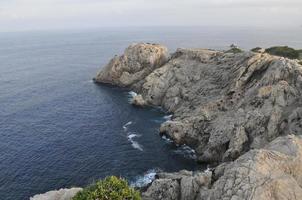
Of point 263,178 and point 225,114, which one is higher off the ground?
point 263,178

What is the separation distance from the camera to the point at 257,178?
4378cm

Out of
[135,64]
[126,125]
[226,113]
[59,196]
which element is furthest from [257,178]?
[135,64]

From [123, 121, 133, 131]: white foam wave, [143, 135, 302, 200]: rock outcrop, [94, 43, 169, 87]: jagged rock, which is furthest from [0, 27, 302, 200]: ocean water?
[143, 135, 302, 200]: rock outcrop

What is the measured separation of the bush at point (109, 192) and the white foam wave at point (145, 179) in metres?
27.4

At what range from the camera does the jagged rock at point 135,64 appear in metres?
142

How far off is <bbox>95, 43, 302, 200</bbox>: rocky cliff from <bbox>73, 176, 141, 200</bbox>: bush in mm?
11614

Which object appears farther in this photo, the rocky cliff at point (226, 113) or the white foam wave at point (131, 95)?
the white foam wave at point (131, 95)

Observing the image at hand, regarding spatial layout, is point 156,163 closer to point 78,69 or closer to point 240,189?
point 240,189

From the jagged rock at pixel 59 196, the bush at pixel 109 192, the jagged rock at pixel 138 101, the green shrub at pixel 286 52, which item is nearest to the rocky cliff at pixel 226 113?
the jagged rock at pixel 138 101

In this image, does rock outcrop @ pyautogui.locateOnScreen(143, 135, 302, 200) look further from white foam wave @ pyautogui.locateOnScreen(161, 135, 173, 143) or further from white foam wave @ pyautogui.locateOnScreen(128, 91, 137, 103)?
white foam wave @ pyautogui.locateOnScreen(128, 91, 137, 103)

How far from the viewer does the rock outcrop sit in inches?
1688

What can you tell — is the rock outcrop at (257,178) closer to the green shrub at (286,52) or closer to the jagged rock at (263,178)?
the jagged rock at (263,178)

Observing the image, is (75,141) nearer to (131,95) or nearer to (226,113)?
(226,113)

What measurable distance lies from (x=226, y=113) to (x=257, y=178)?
4422 cm
